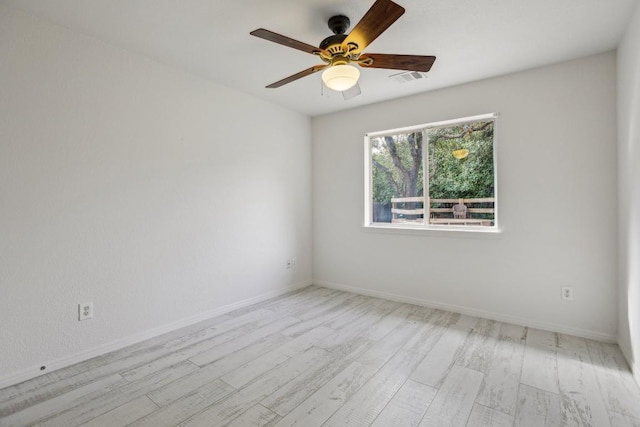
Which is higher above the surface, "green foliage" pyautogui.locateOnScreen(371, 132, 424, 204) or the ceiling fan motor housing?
the ceiling fan motor housing

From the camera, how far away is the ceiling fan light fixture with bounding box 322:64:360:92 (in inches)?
77.5

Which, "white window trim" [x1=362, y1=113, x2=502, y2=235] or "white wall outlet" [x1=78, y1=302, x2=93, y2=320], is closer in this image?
"white wall outlet" [x1=78, y1=302, x2=93, y2=320]

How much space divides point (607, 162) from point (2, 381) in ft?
15.5

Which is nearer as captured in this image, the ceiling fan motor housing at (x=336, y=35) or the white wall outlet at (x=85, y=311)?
the ceiling fan motor housing at (x=336, y=35)

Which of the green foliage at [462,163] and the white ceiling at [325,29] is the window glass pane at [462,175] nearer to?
the green foliage at [462,163]

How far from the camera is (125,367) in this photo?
2.19 metres

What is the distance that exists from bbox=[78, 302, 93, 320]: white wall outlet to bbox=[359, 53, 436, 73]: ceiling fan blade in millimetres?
2696

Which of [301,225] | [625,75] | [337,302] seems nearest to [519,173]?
[625,75]

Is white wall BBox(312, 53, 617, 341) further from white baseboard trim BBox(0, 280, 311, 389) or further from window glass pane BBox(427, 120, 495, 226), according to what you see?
white baseboard trim BBox(0, 280, 311, 389)

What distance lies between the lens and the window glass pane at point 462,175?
3176 mm

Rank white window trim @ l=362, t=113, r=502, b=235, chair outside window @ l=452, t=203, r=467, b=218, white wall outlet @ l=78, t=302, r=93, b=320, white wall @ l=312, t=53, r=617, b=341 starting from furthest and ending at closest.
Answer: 1. chair outside window @ l=452, t=203, r=467, b=218
2. white window trim @ l=362, t=113, r=502, b=235
3. white wall @ l=312, t=53, r=617, b=341
4. white wall outlet @ l=78, t=302, r=93, b=320

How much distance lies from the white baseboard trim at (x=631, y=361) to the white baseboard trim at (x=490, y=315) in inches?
7.0

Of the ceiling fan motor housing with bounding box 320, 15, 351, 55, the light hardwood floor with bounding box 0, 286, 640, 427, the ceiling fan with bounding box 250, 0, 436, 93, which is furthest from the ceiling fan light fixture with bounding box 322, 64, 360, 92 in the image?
the light hardwood floor with bounding box 0, 286, 640, 427

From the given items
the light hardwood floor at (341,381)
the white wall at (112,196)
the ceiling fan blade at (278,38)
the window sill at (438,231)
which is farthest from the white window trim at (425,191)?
the ceiling fan blade at (278,38)
